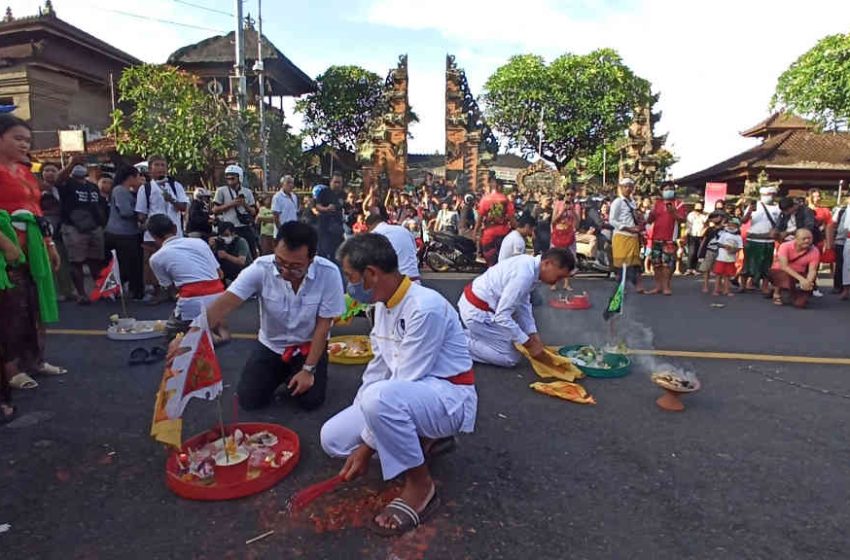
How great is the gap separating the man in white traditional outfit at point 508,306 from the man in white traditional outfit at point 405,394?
5.85ft

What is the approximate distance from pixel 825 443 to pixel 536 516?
6.89 ft

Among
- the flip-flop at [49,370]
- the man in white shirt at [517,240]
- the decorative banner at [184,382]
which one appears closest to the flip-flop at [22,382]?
the flip-flop at [49,370]

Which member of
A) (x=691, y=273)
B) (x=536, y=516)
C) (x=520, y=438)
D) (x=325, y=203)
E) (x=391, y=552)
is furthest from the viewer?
(x=691, y=273)

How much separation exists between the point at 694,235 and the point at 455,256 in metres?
4.96

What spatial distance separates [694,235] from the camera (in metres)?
11.6

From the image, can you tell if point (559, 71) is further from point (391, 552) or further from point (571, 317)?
point (391, 552)

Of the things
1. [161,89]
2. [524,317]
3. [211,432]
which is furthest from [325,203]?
[161,89]

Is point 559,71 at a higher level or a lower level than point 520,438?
higher

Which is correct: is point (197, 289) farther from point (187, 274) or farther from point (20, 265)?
point (20, 265)

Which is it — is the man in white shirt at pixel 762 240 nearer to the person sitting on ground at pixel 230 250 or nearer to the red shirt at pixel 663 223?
the red shirt at pixel 663 223

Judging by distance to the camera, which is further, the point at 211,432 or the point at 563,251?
the point at 563,251

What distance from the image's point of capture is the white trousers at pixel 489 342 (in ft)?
16.3

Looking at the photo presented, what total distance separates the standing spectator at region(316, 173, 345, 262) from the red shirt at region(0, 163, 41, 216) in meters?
5.29

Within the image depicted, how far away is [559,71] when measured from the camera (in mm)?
37781
